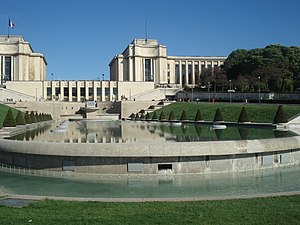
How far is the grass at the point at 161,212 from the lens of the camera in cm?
625

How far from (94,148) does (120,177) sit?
1.23 m

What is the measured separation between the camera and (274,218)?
6324 mm

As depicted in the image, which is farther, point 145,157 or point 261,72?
point 261,72

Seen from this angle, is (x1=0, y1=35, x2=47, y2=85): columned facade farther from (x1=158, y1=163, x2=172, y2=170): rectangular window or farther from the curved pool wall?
(x1=158, y1=163, x2=172, y2=170): rectangular window

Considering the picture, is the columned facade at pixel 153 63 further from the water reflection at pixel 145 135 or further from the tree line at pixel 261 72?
the water reflection at pixel 145 135

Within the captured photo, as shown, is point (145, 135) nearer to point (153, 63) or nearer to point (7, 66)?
point (153, 63)

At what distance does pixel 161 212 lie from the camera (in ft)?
22.2

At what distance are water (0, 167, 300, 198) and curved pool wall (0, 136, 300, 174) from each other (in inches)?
12.6

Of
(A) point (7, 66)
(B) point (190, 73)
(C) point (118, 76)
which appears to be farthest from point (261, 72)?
(A) point (7, 66)

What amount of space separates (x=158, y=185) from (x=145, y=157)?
1.22m

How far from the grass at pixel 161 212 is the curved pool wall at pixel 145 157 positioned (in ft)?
12.7

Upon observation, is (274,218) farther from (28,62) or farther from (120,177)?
(28,62)

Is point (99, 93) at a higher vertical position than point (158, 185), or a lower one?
higher

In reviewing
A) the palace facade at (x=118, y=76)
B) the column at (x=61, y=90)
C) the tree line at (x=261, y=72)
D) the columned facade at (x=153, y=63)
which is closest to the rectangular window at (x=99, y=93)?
the palace facade at (x=118, y=76)
